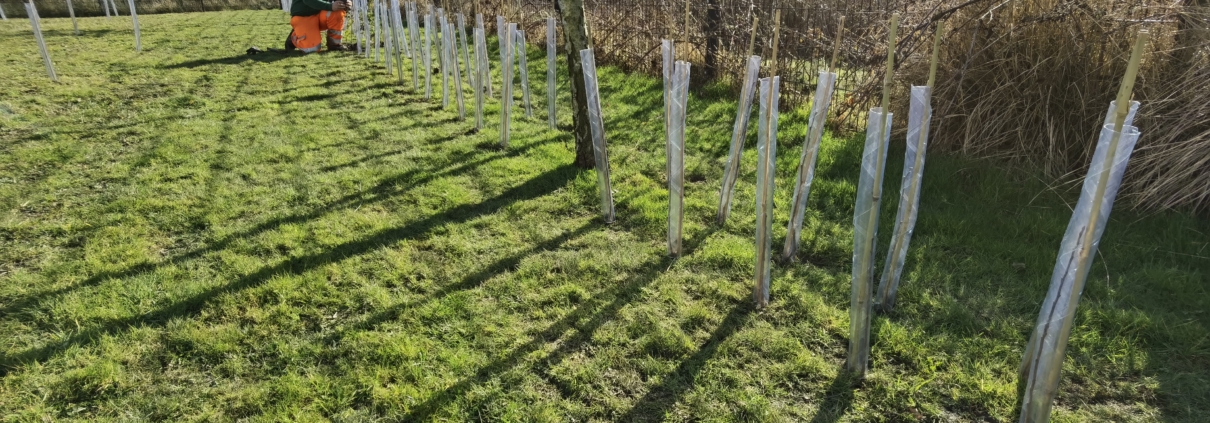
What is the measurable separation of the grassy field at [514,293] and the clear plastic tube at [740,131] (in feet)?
0.68

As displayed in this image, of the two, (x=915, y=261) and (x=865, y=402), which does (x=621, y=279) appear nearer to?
(x=865, y=402)

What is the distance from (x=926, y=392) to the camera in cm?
229

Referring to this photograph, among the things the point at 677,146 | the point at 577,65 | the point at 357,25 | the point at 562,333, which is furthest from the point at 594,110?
the point at 357,25

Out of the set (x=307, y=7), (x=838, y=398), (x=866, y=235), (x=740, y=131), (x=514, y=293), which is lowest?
(x=838, y=398)

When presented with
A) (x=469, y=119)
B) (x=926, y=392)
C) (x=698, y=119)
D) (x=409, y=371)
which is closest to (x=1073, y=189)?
(x=926, y=392)

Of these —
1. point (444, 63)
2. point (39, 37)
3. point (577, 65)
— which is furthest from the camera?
point (39, 37)

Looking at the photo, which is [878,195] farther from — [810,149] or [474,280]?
[474,280]

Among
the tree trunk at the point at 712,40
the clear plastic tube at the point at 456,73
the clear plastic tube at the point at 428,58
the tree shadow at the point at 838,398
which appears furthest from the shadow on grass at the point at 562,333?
the tree trunk at the point at 712,40

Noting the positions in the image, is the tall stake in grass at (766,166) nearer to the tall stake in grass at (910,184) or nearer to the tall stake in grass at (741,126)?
the tall stake in grass at (741,126)

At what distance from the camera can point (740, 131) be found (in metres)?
2.98

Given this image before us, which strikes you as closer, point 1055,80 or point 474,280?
point 474,280

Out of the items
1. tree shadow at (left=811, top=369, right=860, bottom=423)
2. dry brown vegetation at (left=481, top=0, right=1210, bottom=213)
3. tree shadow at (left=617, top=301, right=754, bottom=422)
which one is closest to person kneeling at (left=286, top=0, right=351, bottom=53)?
dry brown vegetation at (left=481, top=0, right=1210, bottom=213)

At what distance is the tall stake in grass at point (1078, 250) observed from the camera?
157 centimetres

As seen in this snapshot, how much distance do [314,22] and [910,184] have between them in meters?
9.31
